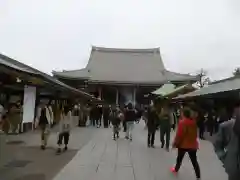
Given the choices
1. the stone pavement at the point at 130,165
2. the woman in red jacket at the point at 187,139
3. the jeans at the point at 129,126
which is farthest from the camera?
the jeans at the point at 129,126

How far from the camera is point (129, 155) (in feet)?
35.7

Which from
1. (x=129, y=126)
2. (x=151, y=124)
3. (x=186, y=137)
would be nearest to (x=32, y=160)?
(x=186, y=137)

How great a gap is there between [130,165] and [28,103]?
7061 mm

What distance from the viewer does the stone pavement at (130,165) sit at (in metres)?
7.68

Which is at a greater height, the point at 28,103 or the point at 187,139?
the point at 28,103

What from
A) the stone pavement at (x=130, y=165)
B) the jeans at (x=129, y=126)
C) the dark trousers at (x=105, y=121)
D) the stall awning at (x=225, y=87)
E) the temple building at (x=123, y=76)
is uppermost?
the temple building at (x=123, y=76)

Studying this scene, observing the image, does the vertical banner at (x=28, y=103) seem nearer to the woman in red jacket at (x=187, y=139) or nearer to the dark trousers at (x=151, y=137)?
the dark trousers at (x=151, y=137)

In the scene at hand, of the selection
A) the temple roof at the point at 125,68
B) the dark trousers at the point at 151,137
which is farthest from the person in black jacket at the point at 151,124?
the temple roof at the point at 125,68

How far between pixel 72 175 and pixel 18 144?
17.2ft

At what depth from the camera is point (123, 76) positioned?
42.7 meters

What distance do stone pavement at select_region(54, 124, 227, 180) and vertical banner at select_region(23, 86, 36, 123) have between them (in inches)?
138

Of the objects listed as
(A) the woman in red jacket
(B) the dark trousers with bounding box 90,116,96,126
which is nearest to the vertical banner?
(A) the woman in red jacket

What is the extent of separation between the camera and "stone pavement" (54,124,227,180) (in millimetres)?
7684

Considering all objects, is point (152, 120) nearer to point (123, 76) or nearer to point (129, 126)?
point (129, 126)
